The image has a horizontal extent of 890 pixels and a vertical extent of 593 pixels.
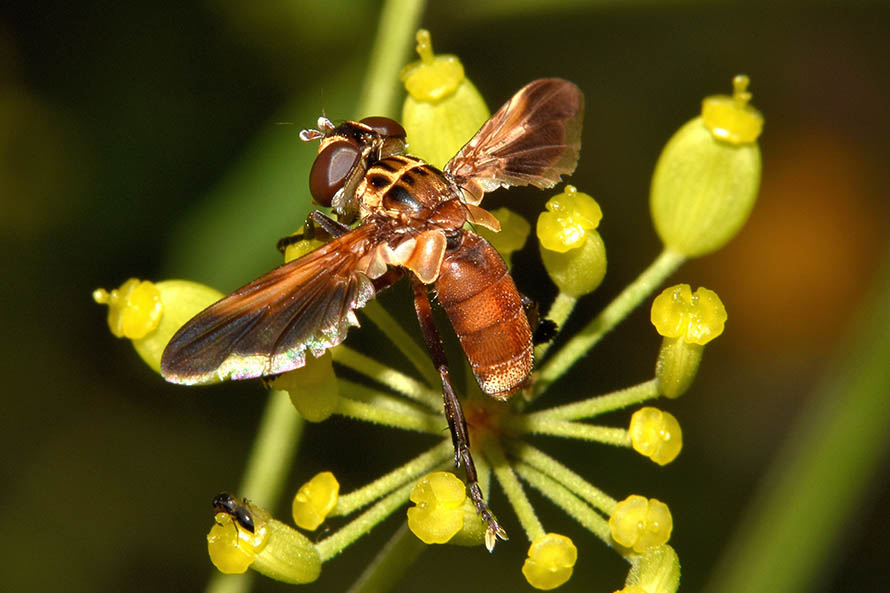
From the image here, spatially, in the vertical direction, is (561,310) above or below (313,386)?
below

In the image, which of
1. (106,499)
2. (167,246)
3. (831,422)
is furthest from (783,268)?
(106,499)

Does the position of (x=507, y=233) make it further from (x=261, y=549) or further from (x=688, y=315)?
(x=261, y=549)

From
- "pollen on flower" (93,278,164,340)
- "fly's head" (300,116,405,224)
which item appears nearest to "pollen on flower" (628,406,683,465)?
"fly's head" (300,116,405,224)

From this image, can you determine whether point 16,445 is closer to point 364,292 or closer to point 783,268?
point 364,292

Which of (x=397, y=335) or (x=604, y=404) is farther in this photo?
(x=397, y=335)

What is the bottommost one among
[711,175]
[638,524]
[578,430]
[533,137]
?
[638,524]

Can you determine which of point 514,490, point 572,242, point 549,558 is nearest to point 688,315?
point 572,242

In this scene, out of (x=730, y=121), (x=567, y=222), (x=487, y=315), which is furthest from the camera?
(x=730, y=121)
